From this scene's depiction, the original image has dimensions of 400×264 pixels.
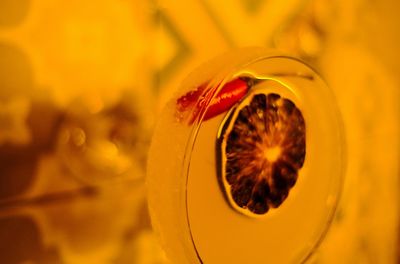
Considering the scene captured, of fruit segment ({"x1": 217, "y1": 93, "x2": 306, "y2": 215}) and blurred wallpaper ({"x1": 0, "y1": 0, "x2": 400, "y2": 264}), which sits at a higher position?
blurred wallpaper ({"x1": 0, "y1": 0, "x2": 400, "y2": 264})

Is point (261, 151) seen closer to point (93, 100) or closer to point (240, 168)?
point (240, 168)

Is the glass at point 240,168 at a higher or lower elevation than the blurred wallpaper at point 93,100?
lower

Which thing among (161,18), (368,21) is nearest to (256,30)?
(161,18)

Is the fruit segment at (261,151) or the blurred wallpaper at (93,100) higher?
the blurred wallpaper at (93,100)

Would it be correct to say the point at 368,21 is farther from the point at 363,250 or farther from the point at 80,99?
the point at 80,99

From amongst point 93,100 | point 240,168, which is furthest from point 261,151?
point 93,100
